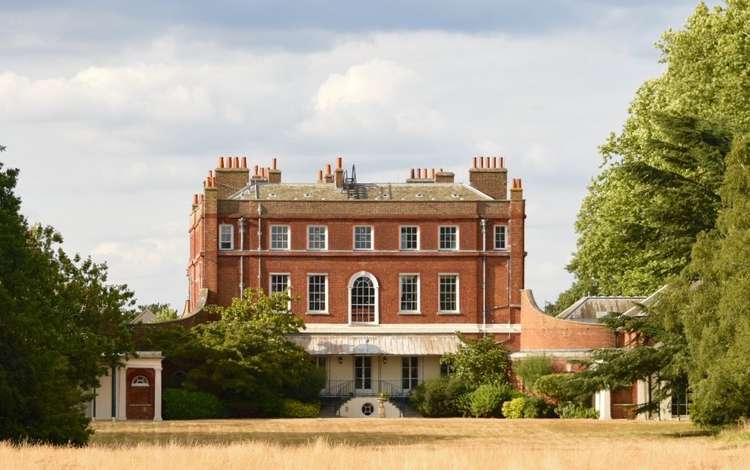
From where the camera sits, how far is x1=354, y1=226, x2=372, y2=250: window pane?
226 ft

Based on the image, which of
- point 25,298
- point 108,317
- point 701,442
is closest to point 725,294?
point 701,442

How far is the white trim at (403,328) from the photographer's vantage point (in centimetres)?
6825

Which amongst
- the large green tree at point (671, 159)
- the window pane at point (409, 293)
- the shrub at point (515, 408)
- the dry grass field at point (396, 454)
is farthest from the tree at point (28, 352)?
the window pane at point (409, 293)

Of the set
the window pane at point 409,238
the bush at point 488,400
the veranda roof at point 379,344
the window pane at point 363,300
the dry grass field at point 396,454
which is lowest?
the dry grass field at point 396,454

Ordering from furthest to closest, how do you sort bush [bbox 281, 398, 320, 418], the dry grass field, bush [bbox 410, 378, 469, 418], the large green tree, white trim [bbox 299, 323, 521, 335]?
white trim [bbox 299, 323, 521, 335] < bush [bbox 410, 378, 469, 418] < bush [bbox 281, 398, 320, 418] < the large green tree < the dry grass field

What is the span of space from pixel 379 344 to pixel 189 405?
33.9ft

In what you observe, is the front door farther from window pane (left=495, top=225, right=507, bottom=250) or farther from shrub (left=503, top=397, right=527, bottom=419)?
shrub (left=503, top=397, right=527, bottom=419)

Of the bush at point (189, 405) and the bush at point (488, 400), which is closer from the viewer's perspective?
the bush at point (189, 405)

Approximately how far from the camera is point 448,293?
68.9 m

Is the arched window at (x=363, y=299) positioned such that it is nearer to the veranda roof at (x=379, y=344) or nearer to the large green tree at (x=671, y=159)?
the veranda roof at (x=379, y=344)

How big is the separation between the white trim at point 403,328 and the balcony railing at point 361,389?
2.25 meters

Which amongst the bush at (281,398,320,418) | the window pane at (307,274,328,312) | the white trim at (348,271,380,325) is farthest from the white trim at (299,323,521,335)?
the bush at (281,398,320,418)

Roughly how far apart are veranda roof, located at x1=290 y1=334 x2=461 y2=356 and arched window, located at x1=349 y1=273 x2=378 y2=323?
97cm

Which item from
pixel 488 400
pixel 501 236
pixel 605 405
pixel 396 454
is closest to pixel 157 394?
pixel 488 400
